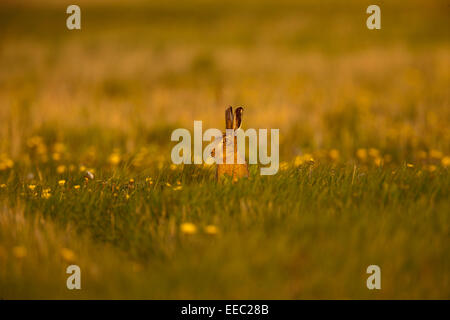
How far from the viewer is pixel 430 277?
199 centimetres

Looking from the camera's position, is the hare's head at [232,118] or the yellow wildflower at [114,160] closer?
the hare's head at [232,118]

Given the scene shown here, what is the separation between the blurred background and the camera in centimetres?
530

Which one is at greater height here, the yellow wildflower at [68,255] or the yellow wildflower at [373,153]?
the yellow wildflower at [373,153]

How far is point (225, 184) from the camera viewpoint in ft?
8.85

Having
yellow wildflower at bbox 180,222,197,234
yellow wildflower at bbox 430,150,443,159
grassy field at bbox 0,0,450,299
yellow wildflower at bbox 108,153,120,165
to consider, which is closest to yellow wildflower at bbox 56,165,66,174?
grassy field at bbox 0,0,450,299

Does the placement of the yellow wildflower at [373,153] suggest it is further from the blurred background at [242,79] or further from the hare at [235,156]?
the hare at [235,156]

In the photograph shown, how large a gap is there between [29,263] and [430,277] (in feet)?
6.80

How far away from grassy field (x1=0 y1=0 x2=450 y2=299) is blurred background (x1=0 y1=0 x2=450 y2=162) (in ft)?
0.16

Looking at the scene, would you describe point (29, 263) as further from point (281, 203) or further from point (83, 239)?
point (281, 203)

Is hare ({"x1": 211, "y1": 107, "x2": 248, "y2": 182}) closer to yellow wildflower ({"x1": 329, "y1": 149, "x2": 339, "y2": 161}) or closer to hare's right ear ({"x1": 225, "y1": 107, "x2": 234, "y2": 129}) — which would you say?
hare's right ear ({"x1": 225, "y1": 107, "x2": 234, "y2": 129})

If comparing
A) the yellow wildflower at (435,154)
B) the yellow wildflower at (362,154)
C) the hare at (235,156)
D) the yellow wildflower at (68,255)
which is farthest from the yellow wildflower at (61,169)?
the yellow wildflower at (435,154)

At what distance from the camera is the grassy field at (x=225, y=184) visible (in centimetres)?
201

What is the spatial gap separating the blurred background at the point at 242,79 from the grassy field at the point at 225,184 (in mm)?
49
